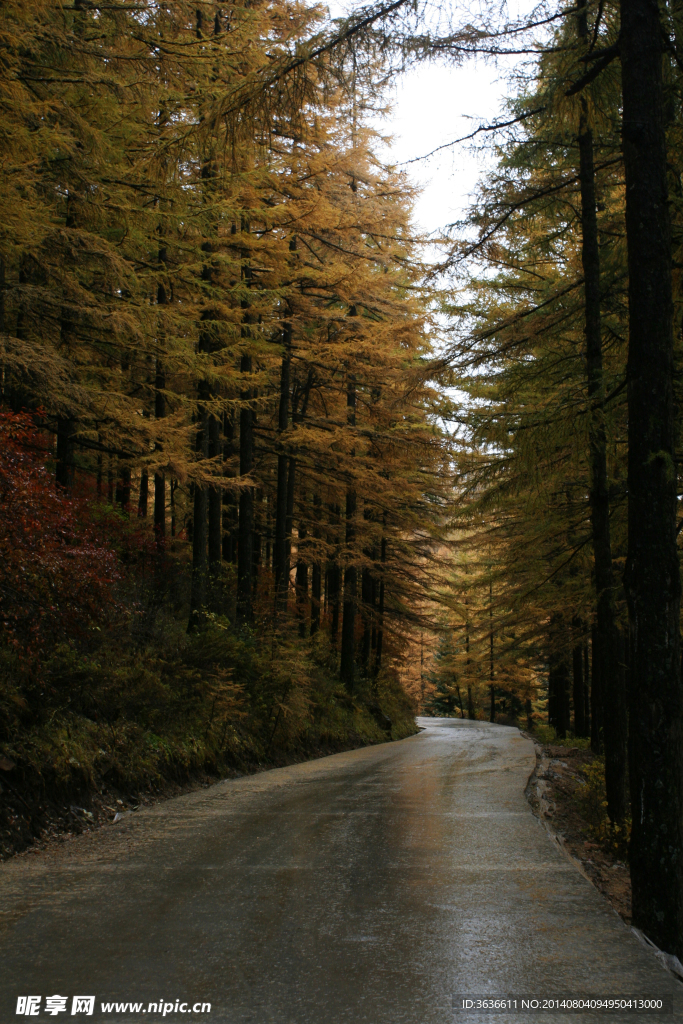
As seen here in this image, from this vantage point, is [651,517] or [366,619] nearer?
[651,517]

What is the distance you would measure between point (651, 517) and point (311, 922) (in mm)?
3835

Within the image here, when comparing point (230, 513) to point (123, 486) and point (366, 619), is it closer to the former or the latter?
point (123, 486)

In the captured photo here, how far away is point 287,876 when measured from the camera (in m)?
5.91

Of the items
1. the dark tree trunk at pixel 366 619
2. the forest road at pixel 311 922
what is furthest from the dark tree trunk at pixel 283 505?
the forest road at pixel 311 922

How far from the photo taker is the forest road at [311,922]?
146 inches

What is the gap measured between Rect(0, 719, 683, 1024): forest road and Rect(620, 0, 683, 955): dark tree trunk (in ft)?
1.89

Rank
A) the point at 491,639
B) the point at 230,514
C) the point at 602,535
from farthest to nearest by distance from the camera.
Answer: the point at 491,639 → the point at 230,514 → the point at 602,535

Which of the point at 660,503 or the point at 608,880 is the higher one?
the point at 660,503

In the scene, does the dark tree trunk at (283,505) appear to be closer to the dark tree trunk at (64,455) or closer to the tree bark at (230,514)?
the tree bark at (230,514)

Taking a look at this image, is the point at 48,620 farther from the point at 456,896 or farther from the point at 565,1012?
the point at 565,1012

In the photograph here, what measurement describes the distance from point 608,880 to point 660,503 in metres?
4.09

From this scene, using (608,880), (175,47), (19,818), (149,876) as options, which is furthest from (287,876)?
(175,47)

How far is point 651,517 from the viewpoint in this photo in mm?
5535

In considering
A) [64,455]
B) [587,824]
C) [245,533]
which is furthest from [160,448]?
[587,824]
